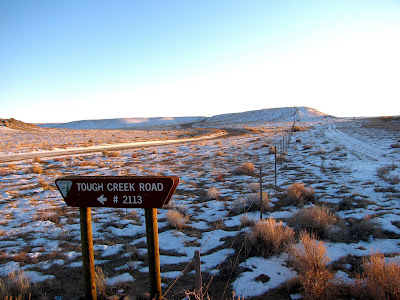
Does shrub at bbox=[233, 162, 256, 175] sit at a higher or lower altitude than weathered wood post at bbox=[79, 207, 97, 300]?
lower

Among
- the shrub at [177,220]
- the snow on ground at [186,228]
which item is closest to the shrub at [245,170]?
the snow on ground at [186,228]

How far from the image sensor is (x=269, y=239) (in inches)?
185

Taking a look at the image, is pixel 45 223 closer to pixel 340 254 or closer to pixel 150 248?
pixel 150 248

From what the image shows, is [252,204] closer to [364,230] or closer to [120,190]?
[364,230]

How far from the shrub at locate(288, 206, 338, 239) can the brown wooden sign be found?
12.2 ft

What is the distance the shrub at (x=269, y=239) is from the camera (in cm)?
466

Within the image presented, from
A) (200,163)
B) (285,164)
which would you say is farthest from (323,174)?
(200,163)

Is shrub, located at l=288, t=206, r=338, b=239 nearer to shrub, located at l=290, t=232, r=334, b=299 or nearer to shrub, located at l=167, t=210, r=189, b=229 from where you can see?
shrub, located at l=290, t=232, r=334, b=299

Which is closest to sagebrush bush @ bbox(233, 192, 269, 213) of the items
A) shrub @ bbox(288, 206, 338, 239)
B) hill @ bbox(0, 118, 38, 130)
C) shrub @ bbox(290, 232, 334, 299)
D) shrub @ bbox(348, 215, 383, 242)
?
shrub @ bbox(288, 206, 338, 239)

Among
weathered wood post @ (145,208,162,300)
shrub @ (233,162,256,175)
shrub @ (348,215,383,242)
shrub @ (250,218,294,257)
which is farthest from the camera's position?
shrub @ (233,162,256,175)

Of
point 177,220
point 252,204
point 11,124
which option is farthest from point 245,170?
point 11,124

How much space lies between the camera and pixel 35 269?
444cm

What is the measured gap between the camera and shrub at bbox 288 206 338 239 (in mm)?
5259

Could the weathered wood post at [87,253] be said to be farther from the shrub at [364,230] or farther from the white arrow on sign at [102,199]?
the shrub at [364,230]
